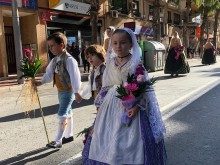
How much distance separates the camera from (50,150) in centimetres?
483

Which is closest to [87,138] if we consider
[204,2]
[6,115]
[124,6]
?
[6,115]

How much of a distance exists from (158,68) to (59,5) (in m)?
6.60

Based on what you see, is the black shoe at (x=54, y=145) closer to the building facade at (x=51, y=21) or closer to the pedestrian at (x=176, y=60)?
the building facade at (x=51, y=21)

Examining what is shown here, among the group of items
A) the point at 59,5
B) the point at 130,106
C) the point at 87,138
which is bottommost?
the point at 87,138

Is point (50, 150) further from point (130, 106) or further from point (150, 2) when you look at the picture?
point (150, 2)

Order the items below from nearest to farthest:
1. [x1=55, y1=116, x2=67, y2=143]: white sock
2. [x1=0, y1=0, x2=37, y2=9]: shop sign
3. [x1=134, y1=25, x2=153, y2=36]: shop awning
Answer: [x1=55, y1=116, x2=67, y2=143]: white sock, [x1=0, y1=0, x2=37, y2=9]: shop sign, [x1=134, y1=25, x2=153, y2=36]: shop awning

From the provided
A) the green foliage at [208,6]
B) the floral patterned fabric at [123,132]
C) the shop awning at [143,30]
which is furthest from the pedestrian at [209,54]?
the floral patterned fabric at [123,132]

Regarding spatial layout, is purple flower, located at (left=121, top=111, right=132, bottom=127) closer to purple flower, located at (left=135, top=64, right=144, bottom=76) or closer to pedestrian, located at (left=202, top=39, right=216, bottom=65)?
purple flower, located at (left=135, top=64, right=144, bottom=76)

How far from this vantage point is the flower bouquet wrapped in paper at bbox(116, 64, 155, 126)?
311cm

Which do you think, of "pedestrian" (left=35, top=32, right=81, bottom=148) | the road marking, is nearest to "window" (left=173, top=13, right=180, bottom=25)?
the road marking

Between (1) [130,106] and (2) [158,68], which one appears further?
(2) [158,68]

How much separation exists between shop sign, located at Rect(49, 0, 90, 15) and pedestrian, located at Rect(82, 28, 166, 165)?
16825mm

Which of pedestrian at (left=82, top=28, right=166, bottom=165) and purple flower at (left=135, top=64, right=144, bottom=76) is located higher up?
purple flower at (left=135, top=64, right=144, bottom=76)

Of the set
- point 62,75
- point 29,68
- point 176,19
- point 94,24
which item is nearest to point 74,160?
point 62,75
